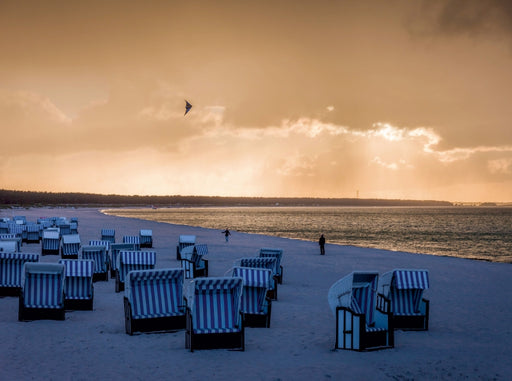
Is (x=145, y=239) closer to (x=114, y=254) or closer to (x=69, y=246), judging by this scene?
(x=69, y=246)

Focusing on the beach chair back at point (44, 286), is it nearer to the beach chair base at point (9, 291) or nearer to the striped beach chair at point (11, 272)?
the striped beach chair at point (11, 272)

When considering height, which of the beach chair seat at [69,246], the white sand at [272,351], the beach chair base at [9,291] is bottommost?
the white sand at [272,351]

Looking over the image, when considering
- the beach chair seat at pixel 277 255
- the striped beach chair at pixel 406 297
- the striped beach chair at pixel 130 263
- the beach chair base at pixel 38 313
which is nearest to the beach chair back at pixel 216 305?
the striped beach chair at pixel 406 297

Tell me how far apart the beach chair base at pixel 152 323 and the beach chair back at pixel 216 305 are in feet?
5.04

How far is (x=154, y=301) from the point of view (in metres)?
11.3

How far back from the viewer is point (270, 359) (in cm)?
969

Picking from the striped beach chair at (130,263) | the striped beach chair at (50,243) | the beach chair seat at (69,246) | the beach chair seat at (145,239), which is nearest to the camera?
the striped beach chair at (130,263)

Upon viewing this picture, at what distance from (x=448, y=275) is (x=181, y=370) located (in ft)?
62.5

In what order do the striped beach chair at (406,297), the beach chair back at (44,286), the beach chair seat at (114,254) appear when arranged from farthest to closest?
the beach chair seat at (114,254) < the striped beach chair at (406,297) < the beach chair back at (44,286)

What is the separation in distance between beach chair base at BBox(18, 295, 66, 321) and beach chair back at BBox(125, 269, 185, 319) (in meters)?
2.33

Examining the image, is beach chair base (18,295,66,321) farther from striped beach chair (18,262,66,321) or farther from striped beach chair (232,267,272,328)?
striped beach chair (232,267,272,328)

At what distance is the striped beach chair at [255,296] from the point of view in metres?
12.2

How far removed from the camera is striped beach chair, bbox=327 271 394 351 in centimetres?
1018

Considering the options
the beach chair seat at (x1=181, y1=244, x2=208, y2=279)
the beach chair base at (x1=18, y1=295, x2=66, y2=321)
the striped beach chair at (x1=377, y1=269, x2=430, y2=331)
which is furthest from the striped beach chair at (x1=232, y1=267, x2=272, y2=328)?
the beach chair seat at (x1=181, y1=244, x2=208, y2=279)
